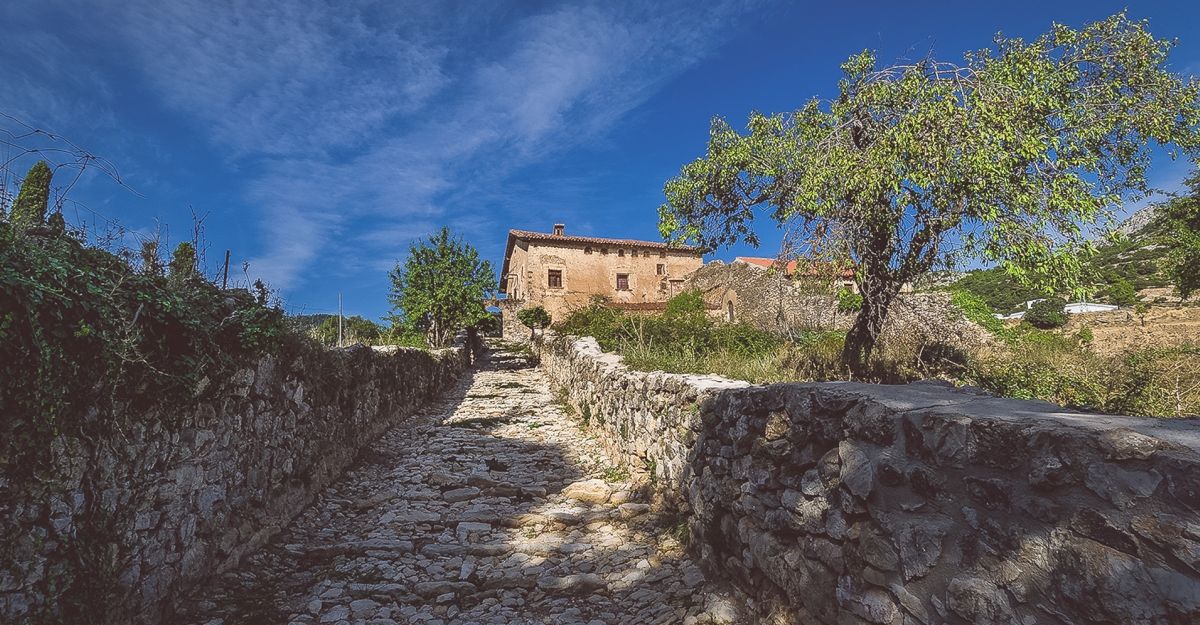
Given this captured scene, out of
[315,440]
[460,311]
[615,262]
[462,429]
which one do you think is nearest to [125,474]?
[315,440]

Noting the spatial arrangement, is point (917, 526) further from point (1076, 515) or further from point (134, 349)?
point (134, 349)

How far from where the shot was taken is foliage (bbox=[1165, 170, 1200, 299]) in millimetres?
10758

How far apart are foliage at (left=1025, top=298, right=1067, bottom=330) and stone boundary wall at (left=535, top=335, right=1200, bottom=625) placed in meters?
18.5

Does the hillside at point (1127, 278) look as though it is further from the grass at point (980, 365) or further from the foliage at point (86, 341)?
the foliage at point (86, 341)

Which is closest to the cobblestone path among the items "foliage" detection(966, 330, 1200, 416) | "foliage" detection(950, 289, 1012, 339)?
"foliage" detection(966, 330, 1200, 416)

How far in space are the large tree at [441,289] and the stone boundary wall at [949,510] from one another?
2000cm

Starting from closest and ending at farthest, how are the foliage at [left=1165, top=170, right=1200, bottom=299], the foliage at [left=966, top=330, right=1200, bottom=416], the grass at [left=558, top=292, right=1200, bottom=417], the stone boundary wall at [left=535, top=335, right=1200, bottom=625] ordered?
1. the stone boundary wall at [left=535, top=335, right=1200, bottom=625]
2. the foliage at [left=966, top=330, right=1200, bottom=416]
3. the grass at [left=558, top=292, right=1200, bottom=417]
4. the foliage at [left=1165, top=170, right=1200, bottom=299]

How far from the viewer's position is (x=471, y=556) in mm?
4785

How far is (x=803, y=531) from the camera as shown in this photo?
3143 mm

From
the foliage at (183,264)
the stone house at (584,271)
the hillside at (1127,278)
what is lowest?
the foliage at (183,264)

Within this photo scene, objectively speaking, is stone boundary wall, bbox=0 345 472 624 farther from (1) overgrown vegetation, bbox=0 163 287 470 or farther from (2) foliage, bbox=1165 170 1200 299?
(2) foliage, bbox=1165 170 1200 299

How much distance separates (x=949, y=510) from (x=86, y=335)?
14.1 feet

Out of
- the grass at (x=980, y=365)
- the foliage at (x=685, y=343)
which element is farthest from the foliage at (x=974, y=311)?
the foliage at (x=685, y=343)

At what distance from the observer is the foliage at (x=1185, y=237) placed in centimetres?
1076
